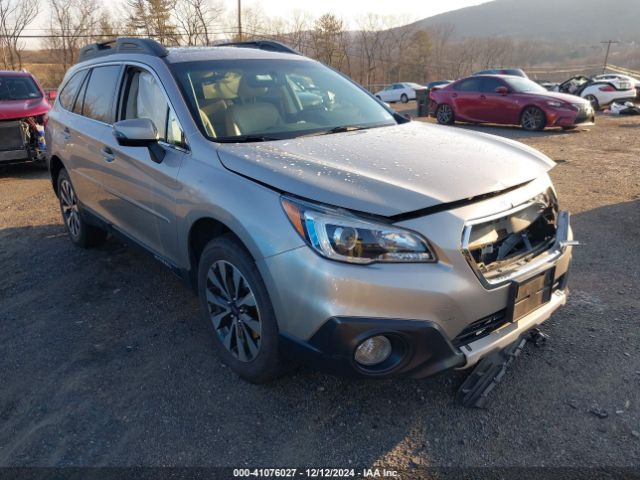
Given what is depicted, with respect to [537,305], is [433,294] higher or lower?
higher

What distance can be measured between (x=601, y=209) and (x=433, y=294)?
4658 millimetres

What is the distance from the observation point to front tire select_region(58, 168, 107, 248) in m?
4.98

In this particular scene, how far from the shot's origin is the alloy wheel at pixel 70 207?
5.04 meters

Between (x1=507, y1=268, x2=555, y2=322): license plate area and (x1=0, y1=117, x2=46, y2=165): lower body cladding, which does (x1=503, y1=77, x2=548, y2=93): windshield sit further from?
(x1=507, y1=268, x2=555, y2=322): license plate area

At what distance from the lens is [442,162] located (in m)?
2.64

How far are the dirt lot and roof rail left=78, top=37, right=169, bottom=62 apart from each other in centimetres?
185

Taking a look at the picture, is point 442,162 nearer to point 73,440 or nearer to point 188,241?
point 188,241

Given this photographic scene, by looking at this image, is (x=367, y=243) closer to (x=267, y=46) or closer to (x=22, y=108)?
(x=267, y=46)

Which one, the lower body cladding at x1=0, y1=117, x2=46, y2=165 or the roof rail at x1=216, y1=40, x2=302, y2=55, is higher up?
the roof rail at x1=216, y1=40, x2=302, y2=55

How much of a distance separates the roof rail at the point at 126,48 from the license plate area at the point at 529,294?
108 inches

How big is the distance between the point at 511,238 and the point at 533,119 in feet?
38.7

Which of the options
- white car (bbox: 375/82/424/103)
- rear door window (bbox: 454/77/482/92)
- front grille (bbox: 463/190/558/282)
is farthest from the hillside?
front grille (bbox: 463/190/558/282)

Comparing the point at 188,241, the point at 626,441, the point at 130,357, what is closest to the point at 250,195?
the point at 188,241

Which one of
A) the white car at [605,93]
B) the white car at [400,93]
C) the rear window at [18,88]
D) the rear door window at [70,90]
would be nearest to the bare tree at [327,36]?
the white car at [400,93]
